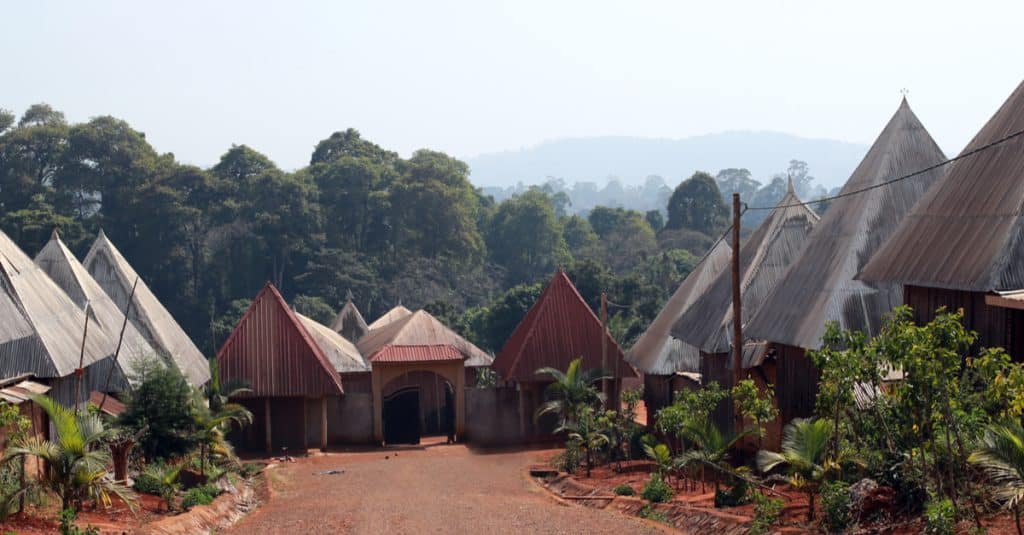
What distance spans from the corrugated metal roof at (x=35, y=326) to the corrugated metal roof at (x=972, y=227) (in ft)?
46.7

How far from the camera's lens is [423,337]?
34062mm

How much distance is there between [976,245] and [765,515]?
4.52 m

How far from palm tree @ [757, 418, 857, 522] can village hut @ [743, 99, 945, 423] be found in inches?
170

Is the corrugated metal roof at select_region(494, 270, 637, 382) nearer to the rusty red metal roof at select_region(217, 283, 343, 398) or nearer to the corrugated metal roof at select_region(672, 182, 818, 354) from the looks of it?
the rusty red metal roof at select_region(217, 283, 343, 398)

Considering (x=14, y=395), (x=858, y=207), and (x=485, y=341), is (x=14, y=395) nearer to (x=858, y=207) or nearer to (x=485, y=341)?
(x=858, y=207)

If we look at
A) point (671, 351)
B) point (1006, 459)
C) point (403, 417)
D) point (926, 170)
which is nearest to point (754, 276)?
point (671, 351)

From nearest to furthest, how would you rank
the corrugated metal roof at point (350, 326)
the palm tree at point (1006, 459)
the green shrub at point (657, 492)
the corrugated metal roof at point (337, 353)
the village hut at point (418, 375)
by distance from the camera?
the palm tree at point (1006, 459)
the green shrub at point (657, 492)
the village hut at point (418, 375)
the corrugated metal roof at point (337, 353)
the corrugated metal roof at point (350, 326)

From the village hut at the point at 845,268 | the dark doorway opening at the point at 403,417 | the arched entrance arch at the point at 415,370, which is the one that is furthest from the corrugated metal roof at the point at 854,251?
the dark doorway opening at the point at 403,417

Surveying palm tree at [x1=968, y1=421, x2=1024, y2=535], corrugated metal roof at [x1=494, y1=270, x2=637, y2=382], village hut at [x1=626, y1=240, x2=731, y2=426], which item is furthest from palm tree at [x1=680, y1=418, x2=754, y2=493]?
corrugated metal roof at [x1=494, y1=270, x2=637, y2=382]

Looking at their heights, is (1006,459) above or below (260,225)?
below

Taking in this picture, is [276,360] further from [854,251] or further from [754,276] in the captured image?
[854,251]

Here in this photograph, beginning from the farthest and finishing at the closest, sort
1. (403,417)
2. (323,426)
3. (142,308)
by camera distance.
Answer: (403,417)
(323,426)
(142,308)

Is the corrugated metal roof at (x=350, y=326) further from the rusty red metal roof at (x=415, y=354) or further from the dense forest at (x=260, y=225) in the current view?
the dense forest at (x=260, y=225)

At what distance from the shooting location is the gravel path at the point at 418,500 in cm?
1738
